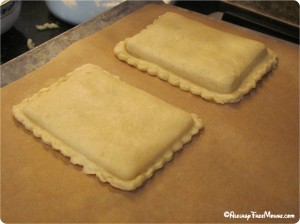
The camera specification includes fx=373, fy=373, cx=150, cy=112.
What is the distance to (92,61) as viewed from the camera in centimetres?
135

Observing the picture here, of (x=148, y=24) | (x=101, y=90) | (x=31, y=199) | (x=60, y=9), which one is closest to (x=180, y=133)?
(x=101, y=90)

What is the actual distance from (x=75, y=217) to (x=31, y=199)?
0.40 ft

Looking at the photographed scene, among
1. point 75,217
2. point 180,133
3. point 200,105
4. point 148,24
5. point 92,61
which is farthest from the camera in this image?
point 148,24

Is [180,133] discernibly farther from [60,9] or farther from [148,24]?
[60,9]

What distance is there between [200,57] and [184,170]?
18.1 inches

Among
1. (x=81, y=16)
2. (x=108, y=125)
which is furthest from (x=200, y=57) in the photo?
(x=81, y=16)

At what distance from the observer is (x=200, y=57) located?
1314 millimetres

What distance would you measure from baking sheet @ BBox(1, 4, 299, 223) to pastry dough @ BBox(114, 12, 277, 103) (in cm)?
4

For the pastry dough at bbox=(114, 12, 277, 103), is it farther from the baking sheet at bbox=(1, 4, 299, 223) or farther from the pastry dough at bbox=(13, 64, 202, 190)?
the pastry dough at bbox=(13, 64, 202, 190)

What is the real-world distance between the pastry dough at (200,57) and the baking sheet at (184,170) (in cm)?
4

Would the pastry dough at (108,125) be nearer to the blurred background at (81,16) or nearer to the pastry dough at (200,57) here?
the pastry dough at (200,57)

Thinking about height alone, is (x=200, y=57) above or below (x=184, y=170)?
above

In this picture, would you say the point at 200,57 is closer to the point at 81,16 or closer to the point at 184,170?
the point at 184,170

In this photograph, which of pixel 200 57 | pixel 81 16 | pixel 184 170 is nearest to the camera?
pixel 184 170
